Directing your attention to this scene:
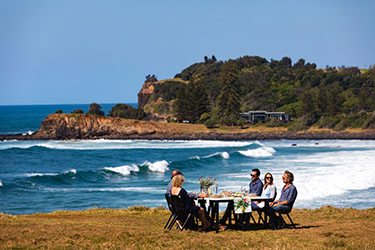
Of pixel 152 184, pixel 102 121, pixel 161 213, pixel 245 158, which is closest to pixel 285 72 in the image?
pixel 102 121

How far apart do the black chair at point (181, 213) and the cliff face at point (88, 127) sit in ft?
192

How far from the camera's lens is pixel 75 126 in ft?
223

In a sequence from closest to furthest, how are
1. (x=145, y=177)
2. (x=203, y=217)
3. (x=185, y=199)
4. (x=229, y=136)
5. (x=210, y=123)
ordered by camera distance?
(x=185, y=199), (x=203, y=217), (x=145, y=177), (x=229, y=136), (x=210, y=123)

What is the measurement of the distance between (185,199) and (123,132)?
198ft

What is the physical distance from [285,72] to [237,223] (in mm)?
96742

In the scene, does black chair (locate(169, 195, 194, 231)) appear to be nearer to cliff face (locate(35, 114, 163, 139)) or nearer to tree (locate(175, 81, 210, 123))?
cliff face (locate(35, 114, 163, 139))

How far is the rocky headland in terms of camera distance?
67500mm

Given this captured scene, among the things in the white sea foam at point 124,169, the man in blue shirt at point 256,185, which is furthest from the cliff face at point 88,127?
the man in blue shirt at point 256,185

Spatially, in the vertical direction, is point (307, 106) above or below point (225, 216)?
above

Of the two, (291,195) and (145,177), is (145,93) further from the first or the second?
(291,195)

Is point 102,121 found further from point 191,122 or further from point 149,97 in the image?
point 149,97

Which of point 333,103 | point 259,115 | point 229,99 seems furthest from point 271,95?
point 333,103

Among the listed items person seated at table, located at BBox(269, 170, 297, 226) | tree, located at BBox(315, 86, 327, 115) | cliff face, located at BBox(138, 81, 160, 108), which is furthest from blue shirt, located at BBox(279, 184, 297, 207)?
cliff face, located at BBox(138, 81, 160, 108)

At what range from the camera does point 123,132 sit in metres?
70.3
